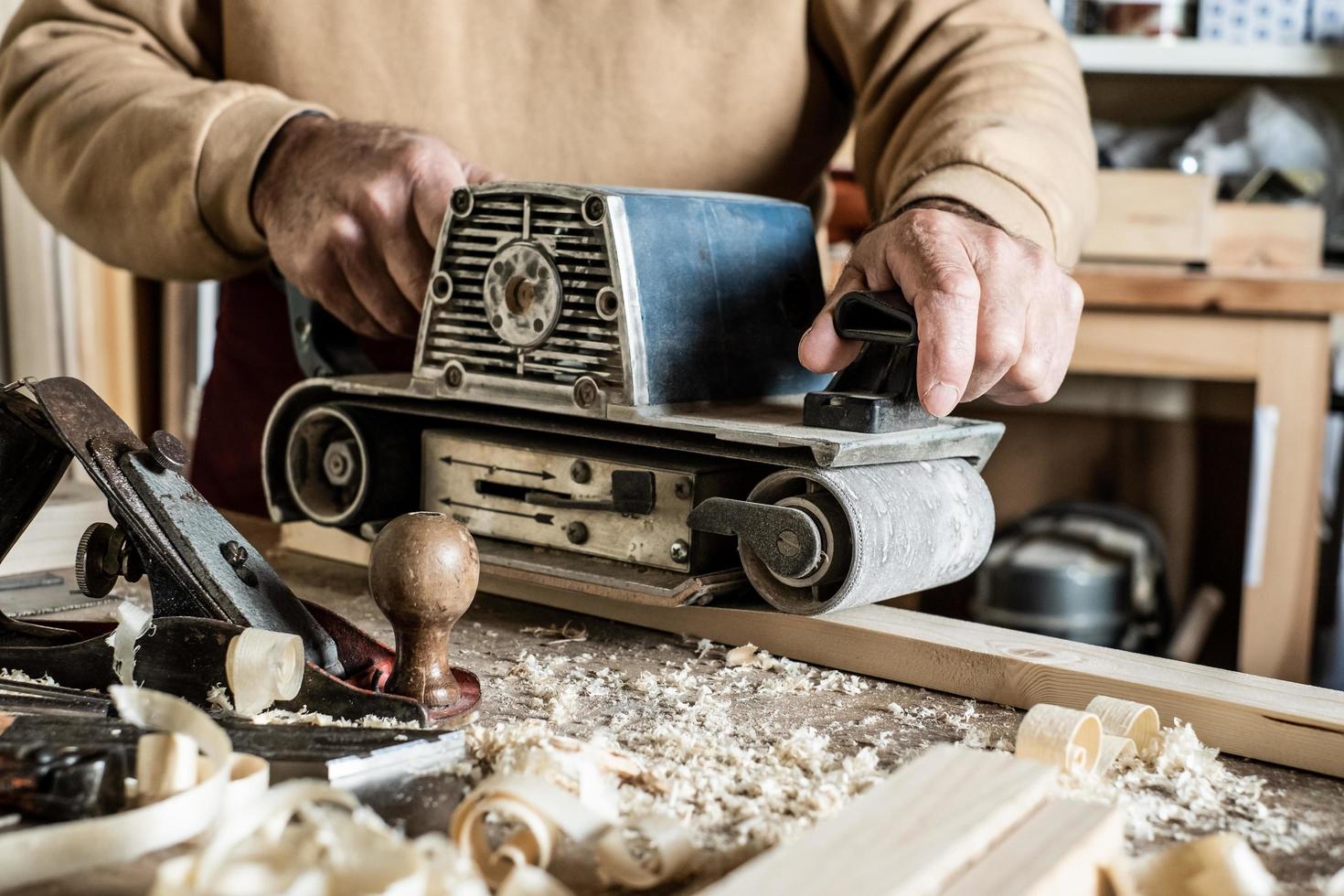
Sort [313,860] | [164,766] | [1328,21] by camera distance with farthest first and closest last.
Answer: [1328,21]
[164,766]
[313,860]

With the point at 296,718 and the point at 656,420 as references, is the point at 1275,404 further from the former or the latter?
the point at 296,718

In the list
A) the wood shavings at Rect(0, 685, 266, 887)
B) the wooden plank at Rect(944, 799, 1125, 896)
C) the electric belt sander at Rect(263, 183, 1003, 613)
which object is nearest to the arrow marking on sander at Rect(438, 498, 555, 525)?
the electric belt sander at Rect(263, 183, 1003, 613)

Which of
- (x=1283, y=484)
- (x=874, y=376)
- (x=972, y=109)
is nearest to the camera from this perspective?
(x=874, y=376)

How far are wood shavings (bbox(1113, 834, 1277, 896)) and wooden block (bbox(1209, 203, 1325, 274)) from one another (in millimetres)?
2274

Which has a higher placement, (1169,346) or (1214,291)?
(1214,291)

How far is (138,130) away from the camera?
4.87 feet

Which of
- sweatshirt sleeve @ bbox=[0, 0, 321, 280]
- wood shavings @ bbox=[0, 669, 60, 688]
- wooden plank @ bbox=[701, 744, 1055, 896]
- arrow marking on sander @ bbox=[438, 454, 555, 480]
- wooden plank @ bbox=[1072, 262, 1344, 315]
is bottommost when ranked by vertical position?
wood shavings @ bbox=[0, 669, 60, 688]

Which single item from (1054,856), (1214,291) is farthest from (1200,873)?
(1214,291)

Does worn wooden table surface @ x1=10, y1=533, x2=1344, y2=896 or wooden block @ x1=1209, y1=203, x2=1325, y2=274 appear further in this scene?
wooden block @ x1=1209, y1=203, x2=1325, y2=274

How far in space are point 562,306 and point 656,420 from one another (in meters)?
0.14

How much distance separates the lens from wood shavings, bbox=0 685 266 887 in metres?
0.64

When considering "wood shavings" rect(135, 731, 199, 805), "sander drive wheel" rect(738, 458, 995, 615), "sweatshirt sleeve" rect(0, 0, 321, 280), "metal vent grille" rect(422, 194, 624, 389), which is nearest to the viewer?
"wood shavings" rect(135, 731, 199, 805)

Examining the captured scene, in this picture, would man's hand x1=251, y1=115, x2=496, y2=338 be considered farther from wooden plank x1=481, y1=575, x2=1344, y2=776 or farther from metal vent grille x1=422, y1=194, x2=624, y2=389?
wooden plank x1=481, y1=575, x2=1344, y2=776

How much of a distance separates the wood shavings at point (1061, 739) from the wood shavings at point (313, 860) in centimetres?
38
